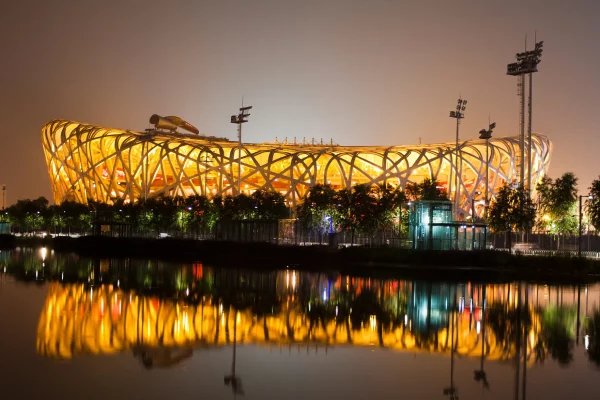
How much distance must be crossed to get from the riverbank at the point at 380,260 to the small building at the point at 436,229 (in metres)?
3.60

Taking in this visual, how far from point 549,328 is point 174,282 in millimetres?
18539

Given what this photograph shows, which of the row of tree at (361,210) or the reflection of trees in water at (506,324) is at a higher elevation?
the row of tree at (361,210)

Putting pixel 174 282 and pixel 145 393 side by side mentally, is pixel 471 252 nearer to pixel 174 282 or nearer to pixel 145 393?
pixel 174 282

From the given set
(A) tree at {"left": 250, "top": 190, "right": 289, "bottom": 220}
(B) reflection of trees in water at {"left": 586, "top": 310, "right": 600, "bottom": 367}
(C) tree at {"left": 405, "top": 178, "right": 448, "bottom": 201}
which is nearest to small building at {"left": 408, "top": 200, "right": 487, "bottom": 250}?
(C) tree at {"left": 405, "top": 178, "right": 448, "bottom": 201}

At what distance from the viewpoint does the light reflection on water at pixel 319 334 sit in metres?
14.6

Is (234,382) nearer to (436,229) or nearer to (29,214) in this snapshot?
(436,229)

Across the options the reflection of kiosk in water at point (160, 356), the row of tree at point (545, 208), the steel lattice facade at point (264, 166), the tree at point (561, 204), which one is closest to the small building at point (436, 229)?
the row of tree at point (545, 208)

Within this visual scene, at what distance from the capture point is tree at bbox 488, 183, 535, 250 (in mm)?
59781

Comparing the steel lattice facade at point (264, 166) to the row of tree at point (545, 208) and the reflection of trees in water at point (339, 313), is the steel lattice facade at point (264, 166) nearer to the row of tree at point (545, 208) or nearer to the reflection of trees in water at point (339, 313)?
the row of tree at point (545, 208)

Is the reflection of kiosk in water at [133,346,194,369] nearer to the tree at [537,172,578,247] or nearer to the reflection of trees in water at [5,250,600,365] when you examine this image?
the reflection of trees in water at [5,250,600,365]

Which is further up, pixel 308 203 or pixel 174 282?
pixel 308 203

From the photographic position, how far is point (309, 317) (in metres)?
22.8

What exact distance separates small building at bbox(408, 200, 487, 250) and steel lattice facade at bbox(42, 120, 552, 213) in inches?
2039

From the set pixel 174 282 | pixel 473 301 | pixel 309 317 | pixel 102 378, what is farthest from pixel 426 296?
pixel 102 378
